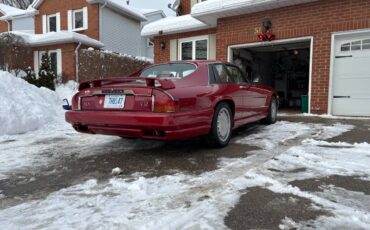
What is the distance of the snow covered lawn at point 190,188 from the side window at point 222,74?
40.3 inches

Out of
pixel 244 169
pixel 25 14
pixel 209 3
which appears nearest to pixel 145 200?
pixel 244 169

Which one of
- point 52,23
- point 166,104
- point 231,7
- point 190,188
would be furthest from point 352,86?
point 52,23

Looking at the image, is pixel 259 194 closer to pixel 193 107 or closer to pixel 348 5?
pixel 193 107

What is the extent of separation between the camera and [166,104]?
371 cm

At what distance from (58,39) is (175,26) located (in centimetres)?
884

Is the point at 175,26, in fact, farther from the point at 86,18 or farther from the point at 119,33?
the point at 119,33

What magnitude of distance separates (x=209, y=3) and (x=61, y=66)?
11.5m

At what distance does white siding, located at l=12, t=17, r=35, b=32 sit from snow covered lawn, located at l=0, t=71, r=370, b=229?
21.8 m

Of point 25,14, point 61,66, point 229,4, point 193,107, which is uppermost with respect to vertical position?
point 25,14

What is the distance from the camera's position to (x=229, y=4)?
369 inches

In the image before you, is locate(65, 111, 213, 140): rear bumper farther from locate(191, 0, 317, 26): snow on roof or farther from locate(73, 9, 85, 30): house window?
locate(73, 9, 85, 30): house window

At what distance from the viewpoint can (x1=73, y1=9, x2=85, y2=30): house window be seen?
2034 cm

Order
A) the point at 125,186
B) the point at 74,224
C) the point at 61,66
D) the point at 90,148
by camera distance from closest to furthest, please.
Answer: the point at 74,224 → the point at 125,186 → the point at 90,148 → the point at 61,66

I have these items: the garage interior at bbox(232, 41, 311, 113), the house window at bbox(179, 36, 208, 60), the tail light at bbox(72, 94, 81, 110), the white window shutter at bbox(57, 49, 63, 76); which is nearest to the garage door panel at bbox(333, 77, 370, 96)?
the house window at bbox(179, 36, 208, 60)
